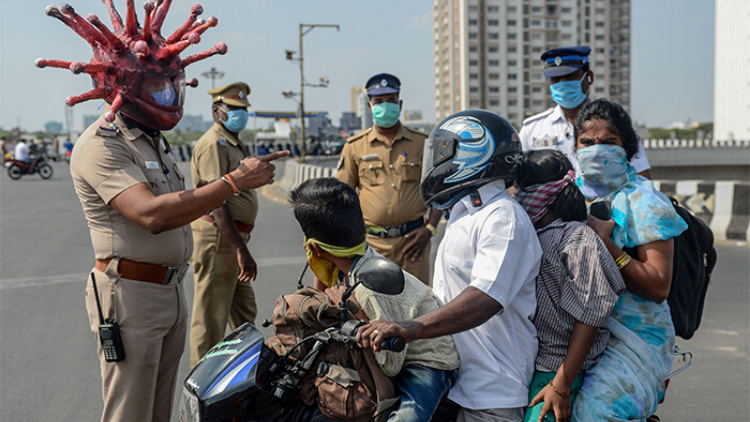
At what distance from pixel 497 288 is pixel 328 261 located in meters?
0.62

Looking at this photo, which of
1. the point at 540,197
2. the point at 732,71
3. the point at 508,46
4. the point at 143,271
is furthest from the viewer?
the point at 508,46

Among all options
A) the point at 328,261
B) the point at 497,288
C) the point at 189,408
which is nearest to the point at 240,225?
the point at 328,261

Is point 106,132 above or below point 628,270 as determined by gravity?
above

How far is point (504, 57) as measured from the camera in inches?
4702

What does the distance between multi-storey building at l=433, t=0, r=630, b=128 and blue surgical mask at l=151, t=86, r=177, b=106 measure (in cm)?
11557

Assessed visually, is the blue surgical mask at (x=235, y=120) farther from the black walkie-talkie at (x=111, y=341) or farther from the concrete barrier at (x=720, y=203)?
the concrete barrier at (x=720, y=203)

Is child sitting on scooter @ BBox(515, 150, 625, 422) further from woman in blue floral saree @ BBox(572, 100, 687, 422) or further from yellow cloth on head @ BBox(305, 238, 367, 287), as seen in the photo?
yellow cloth on head @ BBox(305, 238, 367, 287)

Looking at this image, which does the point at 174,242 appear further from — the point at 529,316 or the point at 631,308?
the point at 631,308

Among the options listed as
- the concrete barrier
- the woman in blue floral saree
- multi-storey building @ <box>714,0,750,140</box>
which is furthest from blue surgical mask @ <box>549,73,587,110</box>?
multi-storey building @ <box>714,0,750,140</box>

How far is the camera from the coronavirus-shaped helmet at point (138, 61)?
2.62 meters

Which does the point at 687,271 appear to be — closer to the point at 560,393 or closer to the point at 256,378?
the point at 560,393

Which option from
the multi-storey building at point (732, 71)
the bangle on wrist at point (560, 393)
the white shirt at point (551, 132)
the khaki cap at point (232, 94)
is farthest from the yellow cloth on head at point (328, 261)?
the multi-storey building at point (732, 71)

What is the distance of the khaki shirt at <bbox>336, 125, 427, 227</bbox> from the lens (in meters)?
4.80

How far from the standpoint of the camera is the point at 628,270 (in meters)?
2.32
